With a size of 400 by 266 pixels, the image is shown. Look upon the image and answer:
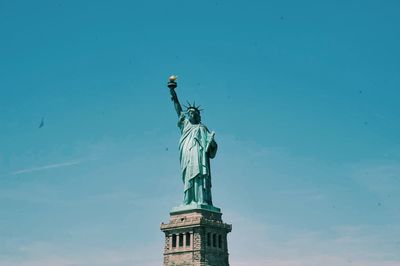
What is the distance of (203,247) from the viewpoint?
54000 mm

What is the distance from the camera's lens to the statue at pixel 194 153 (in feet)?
185

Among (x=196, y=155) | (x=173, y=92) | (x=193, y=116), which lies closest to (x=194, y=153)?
(x=196, y=155)

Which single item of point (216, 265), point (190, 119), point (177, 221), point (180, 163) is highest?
point (190, 119)

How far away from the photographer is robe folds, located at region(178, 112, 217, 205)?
56.7 meters

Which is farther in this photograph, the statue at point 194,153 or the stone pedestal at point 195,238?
the statue at point 194,153

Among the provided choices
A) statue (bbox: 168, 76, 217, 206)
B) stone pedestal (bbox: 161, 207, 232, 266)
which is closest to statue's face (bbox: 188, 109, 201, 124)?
statue (bbox: 168, 76, 217, 206)

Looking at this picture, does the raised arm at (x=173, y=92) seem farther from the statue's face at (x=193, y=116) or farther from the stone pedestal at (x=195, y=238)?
the stone pedestal at (x=195, y=238)

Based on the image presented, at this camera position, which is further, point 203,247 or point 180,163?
point 180,163

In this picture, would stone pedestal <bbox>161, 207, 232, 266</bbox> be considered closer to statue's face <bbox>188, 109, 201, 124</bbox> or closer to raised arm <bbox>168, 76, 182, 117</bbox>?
statue's face <bbox>188, 109, 201, 124</bbox>

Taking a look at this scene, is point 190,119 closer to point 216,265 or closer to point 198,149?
point 198,149

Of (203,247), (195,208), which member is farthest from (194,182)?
(203,247)

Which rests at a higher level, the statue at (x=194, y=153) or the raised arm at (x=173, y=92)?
the raised arm at (x=173, y=92)

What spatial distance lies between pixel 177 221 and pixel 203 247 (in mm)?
3584

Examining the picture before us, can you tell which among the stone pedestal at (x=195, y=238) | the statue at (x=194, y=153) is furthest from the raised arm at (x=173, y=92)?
the stone pedestal at (x=195, y=238)
